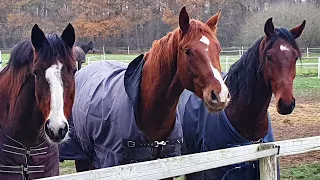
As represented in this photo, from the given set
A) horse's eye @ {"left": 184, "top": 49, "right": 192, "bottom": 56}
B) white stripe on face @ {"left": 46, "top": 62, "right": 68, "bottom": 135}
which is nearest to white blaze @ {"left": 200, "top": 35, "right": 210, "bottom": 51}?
horse's eye @ {"left": 184, "top": 49, "right": 192, "bottom": 56}

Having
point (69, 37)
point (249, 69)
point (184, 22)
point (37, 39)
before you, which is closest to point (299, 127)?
point (249, 69)

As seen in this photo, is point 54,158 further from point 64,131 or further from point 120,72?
point 120,72

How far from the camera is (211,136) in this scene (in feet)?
12.5

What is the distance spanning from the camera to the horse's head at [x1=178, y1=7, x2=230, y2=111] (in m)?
2.91

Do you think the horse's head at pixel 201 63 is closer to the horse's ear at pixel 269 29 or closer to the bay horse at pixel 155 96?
the bay horse at pixel 155 96

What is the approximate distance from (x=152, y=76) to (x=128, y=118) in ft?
1.15

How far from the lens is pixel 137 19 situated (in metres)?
34.2

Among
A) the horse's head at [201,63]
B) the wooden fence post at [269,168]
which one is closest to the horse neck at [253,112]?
the wooden fence post at [269,168]

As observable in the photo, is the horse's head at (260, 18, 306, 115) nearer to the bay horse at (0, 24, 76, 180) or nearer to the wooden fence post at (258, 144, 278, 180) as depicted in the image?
the wooden fence post at (258, 144, 278, 180)

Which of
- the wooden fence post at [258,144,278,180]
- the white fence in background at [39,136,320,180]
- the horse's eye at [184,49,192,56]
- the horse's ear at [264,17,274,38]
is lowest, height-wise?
the wooden fence post at [258,144,278,180]

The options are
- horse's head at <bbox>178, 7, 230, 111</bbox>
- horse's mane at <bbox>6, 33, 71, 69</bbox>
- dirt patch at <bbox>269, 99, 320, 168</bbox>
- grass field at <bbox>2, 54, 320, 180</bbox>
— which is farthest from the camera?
dirt patch at <bbox>269, 99, 320, 168</bbox>

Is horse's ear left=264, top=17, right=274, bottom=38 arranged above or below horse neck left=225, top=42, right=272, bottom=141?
above

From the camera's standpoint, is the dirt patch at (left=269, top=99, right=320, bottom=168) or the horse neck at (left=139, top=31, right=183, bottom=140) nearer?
the horse neck at (left=139, top=31, right=183, bottom=140)

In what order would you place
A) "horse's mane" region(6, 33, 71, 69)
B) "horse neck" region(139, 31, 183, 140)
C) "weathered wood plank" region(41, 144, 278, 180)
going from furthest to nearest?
1. "horse neck" region(139, 31, 183, 140)
2. "horse's mane" region(6, 33, 71, 69)
3. "weathered wood plank" region(41, 144, 278, 180)
